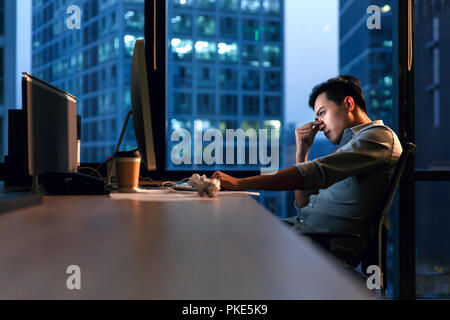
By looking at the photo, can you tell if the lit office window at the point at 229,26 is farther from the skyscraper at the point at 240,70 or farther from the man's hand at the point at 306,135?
the man's hand at the point at 306,135

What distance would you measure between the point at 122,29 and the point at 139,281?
8.22ft

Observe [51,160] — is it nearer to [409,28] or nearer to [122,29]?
[122,29]

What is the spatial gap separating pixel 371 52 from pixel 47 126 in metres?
2.62

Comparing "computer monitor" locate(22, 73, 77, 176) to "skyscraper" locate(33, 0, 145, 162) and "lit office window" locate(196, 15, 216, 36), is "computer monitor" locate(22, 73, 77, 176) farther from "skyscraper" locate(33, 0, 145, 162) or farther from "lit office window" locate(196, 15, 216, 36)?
"lit office window" locate(196, 15, 216, 36)

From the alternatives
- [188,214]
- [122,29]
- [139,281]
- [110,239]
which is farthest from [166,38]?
[139,281]

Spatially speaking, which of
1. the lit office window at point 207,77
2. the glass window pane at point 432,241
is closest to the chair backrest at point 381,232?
the glass window pane at point 432,241

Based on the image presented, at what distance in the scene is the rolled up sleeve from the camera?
129 centimetres

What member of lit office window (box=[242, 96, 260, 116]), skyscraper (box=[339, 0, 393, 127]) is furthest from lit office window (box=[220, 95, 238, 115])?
skyscraper (box=[339, 0, 393, 127])

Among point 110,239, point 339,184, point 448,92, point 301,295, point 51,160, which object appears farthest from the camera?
point 448,92

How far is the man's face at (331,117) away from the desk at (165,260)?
1090 millimetres

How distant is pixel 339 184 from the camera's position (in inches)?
58.6

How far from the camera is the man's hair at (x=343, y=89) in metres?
1.65

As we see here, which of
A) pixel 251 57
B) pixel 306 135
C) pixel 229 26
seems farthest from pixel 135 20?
pixel 229 26

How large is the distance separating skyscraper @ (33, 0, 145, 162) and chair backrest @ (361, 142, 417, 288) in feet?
4.79
